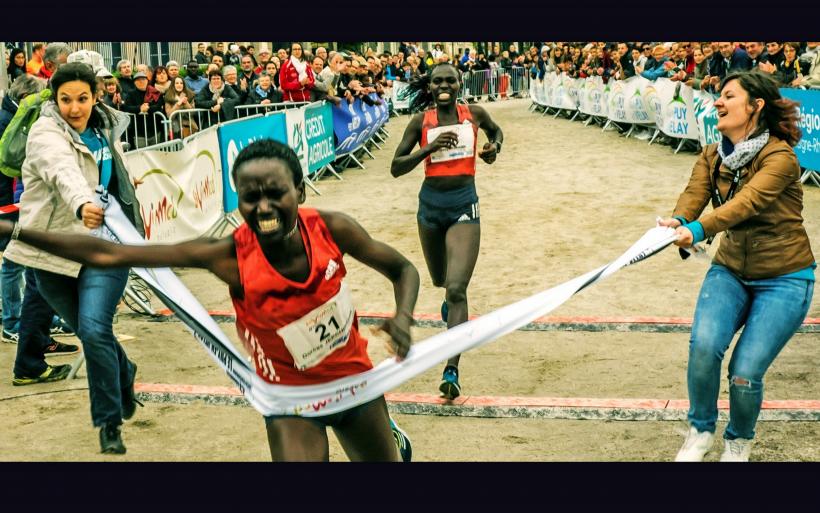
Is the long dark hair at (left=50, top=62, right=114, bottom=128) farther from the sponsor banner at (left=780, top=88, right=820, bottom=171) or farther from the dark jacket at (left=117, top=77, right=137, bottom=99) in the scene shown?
the sponsor banner at (left=780, top=88, right=820, bottom=171)

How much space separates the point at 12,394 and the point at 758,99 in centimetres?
510

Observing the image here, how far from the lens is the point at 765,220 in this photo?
468 cm

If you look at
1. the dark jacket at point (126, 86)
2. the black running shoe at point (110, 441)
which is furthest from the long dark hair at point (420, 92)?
the dark jacket at point (126, 86)

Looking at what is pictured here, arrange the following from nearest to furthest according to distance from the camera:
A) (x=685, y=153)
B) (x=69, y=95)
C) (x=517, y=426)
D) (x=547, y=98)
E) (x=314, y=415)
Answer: (x=314, y=415), (x=69, y=95), (x=517, y=426), (x=685, y=153), (x=547, y=98)

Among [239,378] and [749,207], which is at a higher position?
[749,207]

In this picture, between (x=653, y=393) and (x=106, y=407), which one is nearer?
(x=106, y=407)

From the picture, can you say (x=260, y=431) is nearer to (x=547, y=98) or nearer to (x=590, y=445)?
(x=590, y=445)

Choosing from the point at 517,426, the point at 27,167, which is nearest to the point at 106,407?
the point at 27,167

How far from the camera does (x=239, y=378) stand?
434 cm

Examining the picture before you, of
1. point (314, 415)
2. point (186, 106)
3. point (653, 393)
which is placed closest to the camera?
point (314, 415)

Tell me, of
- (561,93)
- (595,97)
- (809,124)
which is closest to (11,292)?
(809,124)

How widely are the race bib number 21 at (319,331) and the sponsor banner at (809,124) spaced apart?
1179 centimetres

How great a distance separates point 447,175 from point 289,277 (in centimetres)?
336

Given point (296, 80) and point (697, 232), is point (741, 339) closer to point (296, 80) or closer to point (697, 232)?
point (697, 232)
